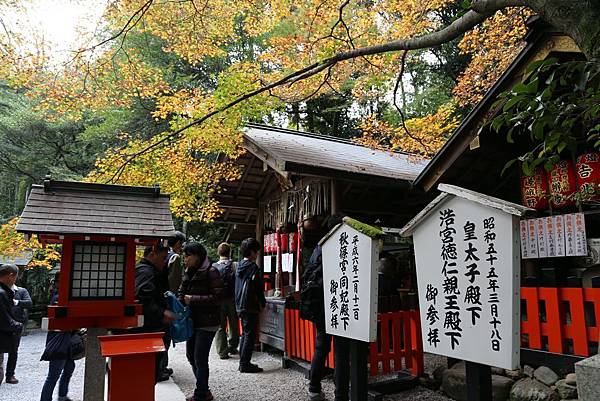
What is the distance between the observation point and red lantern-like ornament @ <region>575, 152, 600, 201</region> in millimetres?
5676

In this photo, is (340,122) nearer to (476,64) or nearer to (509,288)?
(476,64)

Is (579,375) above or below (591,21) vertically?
below

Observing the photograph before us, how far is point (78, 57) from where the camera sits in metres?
7.90

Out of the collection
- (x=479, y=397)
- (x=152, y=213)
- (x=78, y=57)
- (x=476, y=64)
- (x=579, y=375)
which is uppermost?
(x=476, y=64)

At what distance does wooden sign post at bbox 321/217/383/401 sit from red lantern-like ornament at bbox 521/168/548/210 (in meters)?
3.76

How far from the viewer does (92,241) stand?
3850 mm

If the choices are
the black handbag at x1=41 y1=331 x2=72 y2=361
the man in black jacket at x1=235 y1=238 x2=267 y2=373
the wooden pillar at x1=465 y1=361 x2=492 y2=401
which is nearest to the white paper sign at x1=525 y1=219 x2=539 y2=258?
the wooden pillar at x1=465 y1=361 x2=492 y2=401

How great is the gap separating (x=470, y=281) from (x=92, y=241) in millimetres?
3342

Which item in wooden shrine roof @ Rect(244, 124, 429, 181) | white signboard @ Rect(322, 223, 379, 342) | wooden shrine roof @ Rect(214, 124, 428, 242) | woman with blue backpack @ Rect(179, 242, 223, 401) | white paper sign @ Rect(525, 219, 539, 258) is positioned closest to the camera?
white signboard @ Rect(322, 223, 379, 342)

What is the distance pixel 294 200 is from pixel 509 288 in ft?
24.2

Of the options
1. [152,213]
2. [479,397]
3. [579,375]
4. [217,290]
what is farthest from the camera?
[217,290]

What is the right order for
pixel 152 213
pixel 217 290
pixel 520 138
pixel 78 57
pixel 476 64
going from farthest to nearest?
pixel 476 64 < pixel 78 57 < pixel 520 138 < pixel 217 290 < pixel 152 213

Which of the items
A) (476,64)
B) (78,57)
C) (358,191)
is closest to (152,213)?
(78,57)

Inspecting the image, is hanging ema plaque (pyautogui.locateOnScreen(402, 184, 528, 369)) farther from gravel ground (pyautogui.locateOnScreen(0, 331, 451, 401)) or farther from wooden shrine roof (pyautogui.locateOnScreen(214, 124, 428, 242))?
wooden shrine roof (pyautogui.locateOnScreen(214, 124, 428, 242))
